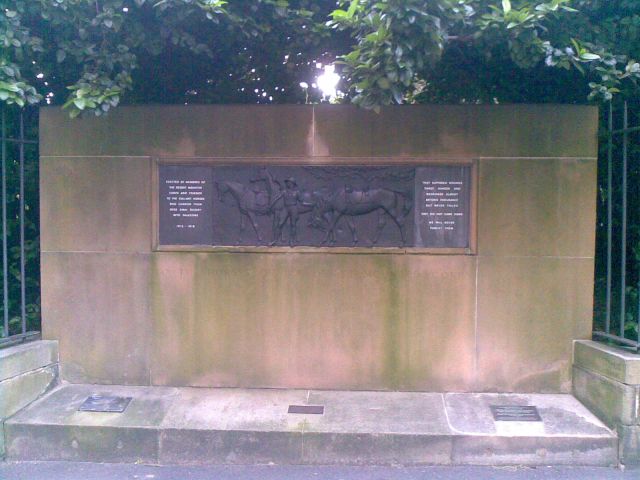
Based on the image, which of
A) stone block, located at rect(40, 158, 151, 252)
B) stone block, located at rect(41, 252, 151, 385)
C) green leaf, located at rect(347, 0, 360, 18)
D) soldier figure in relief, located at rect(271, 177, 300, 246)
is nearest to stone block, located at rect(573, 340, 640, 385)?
soldier figure in relief, located at rect(271, 177, 300, 246)

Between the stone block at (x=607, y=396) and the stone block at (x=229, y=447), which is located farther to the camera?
the stone block at (x=229, y=447)

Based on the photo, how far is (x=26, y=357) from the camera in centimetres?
538

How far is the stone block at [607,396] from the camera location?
15.7 ft

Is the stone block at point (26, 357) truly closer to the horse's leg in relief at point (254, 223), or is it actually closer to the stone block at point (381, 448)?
the horse's leg in relief at point (254, 223)

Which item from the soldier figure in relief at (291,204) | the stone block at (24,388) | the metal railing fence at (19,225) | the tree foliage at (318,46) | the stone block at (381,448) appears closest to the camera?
the tree foliage at (318,46)

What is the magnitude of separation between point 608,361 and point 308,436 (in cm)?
265

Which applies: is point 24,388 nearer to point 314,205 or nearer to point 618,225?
point 314,205

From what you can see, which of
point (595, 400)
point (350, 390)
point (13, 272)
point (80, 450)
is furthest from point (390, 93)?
point (13, 272)

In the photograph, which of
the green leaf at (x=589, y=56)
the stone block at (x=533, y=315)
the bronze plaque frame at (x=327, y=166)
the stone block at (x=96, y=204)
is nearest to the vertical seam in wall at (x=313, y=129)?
the bronze plaque frame at (x=327, y=166)

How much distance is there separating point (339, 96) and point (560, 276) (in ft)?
11.2

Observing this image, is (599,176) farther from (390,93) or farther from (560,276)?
(390,93)

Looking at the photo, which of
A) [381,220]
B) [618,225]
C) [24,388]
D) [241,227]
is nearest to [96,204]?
[241,227]

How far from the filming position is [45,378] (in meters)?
5.62

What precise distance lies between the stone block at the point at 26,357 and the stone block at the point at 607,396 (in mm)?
5078
